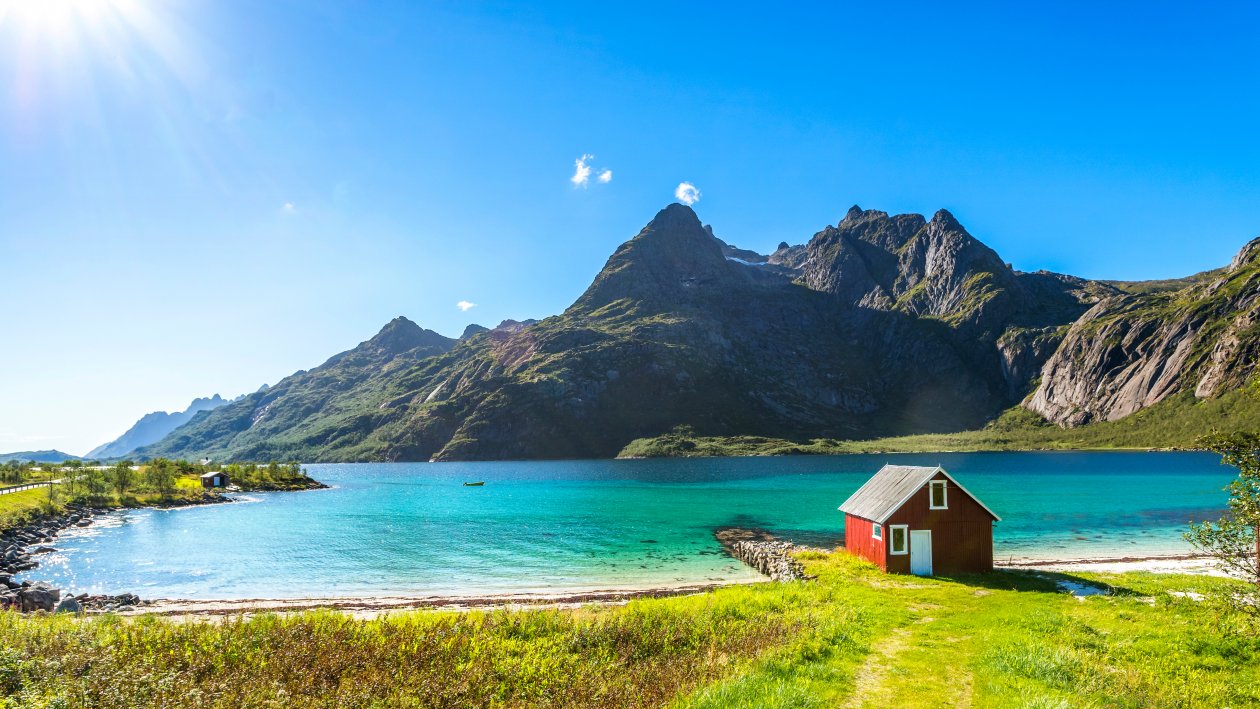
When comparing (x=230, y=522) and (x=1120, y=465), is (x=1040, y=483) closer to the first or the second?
(x=1120, y=465)

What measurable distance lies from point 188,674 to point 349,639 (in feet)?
17.4

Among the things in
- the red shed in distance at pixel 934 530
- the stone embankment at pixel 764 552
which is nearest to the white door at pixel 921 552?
the red shed in distance at pixel 934 530

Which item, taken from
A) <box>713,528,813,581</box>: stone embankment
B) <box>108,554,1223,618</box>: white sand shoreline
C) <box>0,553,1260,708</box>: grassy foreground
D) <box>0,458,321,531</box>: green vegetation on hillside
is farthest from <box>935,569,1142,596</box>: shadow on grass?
<box>0,458,321,531</box>: green vegetation on hillside

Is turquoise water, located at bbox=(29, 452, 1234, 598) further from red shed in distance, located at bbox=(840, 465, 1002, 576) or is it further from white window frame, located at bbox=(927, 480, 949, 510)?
white window frame, located at bbox=(927, 480, 949, 510)

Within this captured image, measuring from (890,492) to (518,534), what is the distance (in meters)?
44.9

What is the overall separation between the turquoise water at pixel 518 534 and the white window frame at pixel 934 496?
602 inches

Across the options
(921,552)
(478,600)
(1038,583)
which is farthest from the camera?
(478,600)

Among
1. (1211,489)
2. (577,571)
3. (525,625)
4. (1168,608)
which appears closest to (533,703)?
(525,625)

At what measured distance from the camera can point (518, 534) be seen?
69.9 meters

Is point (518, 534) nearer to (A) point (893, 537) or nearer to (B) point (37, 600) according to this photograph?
(B) point (37, 600)

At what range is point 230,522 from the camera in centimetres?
8562

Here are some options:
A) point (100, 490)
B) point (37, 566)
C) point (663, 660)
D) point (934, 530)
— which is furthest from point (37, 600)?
point (100, 490)

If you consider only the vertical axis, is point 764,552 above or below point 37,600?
below

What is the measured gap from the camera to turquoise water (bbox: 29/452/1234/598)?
48188 mm
